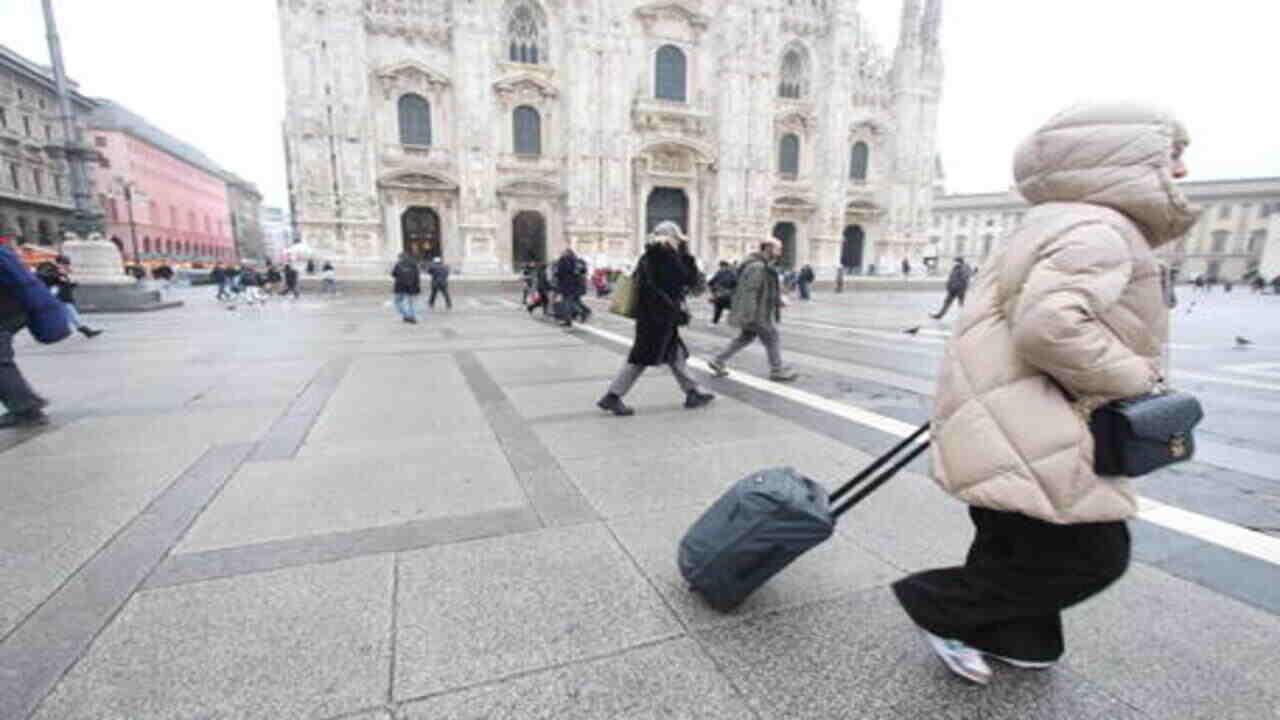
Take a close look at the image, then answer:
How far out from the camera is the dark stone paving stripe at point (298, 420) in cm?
415

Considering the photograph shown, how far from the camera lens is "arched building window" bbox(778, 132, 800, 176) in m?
36.4

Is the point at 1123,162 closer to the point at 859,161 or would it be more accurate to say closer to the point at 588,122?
the point at 588,122

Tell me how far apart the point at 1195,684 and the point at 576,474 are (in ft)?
9.60

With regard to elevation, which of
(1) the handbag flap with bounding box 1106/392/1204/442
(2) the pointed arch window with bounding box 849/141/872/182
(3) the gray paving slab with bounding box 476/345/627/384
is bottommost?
(3) the gray paving slab with bounding box 476/345/627/384

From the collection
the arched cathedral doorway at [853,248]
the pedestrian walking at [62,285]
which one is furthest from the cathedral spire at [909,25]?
the pedestrian walking at [62,285]

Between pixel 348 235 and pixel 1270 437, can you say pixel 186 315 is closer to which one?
pixel 348 235

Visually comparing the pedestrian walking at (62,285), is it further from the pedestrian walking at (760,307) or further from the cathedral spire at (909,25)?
the cathedral spire at (909,25)

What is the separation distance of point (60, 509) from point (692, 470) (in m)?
3.64

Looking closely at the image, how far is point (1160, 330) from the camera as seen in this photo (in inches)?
61.1

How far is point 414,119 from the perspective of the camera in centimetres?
2895

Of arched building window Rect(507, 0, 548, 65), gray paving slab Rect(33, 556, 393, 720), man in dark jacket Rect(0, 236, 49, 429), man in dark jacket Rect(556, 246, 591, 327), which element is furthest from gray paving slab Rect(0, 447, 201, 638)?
arched building window Rect(507, 0, 548, 65)

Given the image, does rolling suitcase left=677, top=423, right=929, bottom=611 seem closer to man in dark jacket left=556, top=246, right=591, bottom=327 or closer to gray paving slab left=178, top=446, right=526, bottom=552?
gray paving slab left=178, top=446, right=526, bottom=552

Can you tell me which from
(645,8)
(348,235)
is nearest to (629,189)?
(645,8)

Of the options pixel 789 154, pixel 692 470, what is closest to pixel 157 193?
pixel 789 154
